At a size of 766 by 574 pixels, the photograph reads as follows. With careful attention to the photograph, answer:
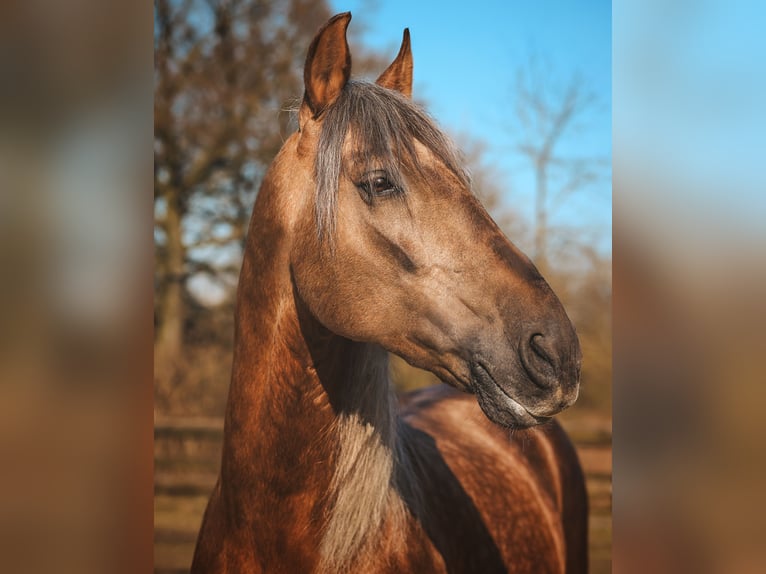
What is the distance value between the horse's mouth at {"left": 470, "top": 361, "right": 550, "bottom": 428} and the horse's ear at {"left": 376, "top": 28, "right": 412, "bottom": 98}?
30.6 inches

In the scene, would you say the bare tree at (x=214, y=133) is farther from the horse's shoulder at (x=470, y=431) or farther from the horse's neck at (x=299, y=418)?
the horse's neck at (x=299, y=418)

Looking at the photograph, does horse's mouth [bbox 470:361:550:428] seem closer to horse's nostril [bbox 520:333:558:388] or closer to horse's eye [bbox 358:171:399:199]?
horse's nostril [bbox 520:333:558:388]

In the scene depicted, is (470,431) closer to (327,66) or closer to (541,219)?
(327,66)

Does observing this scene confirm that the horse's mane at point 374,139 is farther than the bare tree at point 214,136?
No

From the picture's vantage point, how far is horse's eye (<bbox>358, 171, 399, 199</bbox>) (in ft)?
3.94

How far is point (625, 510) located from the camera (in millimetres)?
1404

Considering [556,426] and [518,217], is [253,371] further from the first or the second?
[518,217]

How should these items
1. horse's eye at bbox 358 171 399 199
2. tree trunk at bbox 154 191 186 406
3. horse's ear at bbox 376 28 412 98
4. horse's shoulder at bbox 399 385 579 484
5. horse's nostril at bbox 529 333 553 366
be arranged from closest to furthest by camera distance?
horse's nostril at bbox 529 333 553 366, horse's eye at bbox 358 171 399 199, horse's ear at bbox 376 28 412 98, horse's shoulder at bbox 399 385 579 484, tree trunk at bbox 154 191 186 406

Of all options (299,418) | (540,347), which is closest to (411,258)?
(540,347)

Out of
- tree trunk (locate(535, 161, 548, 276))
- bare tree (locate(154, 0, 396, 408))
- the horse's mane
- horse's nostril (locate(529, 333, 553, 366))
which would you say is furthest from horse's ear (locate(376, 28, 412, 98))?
tree trunk (locate(535, 161, 548, 276))

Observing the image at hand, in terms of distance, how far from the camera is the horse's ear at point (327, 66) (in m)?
1.21

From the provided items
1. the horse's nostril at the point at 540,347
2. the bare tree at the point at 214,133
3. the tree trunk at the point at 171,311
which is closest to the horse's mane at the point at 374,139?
the horse's nostril at the point at 540,347

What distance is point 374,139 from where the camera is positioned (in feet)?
4.01

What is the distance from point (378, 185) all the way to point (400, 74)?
0.47 meters
